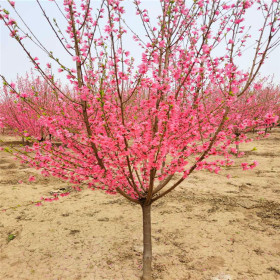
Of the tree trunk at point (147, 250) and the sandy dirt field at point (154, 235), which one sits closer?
the tree trunk at point (147, 250)

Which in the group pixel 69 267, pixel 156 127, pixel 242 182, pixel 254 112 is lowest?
pixel 69 267

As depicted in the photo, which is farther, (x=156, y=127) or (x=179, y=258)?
(x=179, y=258)

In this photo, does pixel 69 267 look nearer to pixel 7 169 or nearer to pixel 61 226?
pixel 61 226

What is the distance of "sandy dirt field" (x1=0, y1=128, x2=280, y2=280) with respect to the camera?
12.0 feet

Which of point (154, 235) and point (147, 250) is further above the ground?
point (147, 250)

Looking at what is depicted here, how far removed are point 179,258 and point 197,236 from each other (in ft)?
2.73

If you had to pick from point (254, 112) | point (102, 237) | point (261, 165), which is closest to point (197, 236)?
point (102, 237)

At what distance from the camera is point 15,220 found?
17.6 ft

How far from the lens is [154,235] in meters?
4.71

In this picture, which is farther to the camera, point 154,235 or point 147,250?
point 154,235

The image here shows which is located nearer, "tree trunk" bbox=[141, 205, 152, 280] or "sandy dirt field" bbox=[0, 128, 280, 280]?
"tree trunk" bbox=[141, 205, 152, 280]

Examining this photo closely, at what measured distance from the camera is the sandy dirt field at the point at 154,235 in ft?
12.0

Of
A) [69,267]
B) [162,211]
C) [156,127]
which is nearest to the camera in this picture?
[156,127]

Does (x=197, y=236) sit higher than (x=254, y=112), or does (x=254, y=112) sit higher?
(x=254, y=112)
